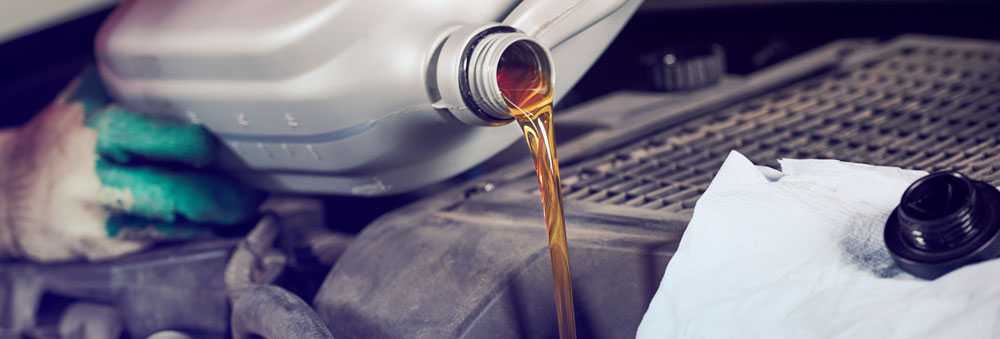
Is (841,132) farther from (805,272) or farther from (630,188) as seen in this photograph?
(805,272)

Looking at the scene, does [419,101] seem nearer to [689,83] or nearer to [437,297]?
[437,297]

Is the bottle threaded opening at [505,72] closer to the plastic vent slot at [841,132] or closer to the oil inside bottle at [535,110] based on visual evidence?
the oil inside bottle at [535,110]

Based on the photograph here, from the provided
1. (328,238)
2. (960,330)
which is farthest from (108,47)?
(960,330)

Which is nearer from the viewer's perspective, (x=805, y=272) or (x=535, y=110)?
(x=805, y=272)

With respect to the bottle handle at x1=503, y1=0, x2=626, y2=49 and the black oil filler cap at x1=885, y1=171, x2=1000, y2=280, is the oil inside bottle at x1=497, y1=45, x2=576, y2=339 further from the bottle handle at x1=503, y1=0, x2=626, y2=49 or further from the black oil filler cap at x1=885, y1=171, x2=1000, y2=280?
the black oil filler cap at x1=885, y1=171, x2=1000, y2=280

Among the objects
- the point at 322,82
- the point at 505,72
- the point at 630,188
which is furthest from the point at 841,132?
the point at 322,82

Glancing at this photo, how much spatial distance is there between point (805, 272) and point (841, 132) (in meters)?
0.32

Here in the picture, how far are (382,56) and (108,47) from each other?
1.22ft

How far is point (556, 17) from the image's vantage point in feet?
2.54

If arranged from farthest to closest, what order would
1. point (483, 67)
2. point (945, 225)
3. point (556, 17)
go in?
point (556, 17) → point (483, 67) → point (945, 225)

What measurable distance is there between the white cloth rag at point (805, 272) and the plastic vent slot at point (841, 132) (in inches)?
2.4

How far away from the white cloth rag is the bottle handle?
0.20m

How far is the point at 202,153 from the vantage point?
0.92 m

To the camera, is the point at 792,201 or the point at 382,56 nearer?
the point at 792,201
